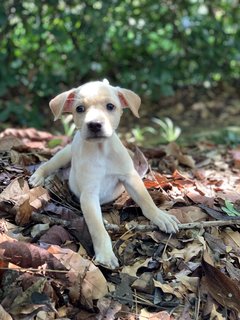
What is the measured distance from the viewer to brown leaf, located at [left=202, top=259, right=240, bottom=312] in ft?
9.52

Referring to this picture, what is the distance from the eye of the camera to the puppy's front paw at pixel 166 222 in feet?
10.5

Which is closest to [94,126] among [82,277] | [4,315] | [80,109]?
A: [80,109]

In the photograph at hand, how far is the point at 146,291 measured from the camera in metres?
2.91

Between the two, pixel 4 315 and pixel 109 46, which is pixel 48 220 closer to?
pixel 4 315

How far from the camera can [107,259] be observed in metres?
2.96

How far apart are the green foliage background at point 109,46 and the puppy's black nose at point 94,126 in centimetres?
315

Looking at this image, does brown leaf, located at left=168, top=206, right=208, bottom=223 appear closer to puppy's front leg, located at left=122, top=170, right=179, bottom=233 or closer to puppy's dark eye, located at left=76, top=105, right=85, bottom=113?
puppy's front leg, located at left=122, top=170, right=179, bottom=233

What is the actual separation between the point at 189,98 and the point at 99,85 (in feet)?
14.5

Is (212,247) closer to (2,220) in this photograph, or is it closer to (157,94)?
(2,220)

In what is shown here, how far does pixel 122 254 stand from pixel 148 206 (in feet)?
1.12

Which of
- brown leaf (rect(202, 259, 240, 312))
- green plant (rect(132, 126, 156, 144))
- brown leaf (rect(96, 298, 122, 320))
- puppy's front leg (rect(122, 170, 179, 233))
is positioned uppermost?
puppy's front leg (rect(122, 170, 179, 233))

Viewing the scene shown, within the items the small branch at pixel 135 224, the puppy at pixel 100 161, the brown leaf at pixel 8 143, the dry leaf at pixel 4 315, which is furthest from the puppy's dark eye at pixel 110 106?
the brown leaf at pixel 8 143

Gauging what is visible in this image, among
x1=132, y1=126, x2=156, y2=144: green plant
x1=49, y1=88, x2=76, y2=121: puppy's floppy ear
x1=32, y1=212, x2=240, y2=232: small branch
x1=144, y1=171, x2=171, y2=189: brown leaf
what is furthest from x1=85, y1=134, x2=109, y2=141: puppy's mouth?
x1=132, y1=126, x2=156, y2=144: green plant

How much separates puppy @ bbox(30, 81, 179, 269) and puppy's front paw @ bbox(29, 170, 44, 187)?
206 millimetres
